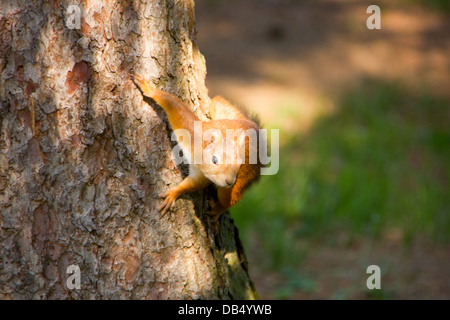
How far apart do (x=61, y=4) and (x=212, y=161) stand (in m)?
0.73

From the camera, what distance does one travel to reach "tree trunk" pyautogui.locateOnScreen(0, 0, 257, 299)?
167 cm

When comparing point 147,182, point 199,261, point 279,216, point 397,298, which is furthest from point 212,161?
point 279,216

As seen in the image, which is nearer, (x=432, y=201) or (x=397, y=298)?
(x=397, y=298)

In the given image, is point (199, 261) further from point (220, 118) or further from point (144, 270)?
point (220, 118)

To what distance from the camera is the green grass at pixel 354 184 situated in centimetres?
354

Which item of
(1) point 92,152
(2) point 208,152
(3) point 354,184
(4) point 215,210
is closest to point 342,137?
(3) point 354,184

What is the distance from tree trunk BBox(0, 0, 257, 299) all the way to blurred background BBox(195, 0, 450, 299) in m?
1.44

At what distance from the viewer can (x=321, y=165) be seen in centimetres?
410

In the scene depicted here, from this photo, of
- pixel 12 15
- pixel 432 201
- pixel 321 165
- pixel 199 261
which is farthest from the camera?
pixel 321 165

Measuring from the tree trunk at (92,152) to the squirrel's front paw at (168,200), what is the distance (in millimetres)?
28

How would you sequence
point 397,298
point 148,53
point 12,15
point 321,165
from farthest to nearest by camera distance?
1. point 321,165
2. point 397,298
3. point 148,53
4. point 12,15

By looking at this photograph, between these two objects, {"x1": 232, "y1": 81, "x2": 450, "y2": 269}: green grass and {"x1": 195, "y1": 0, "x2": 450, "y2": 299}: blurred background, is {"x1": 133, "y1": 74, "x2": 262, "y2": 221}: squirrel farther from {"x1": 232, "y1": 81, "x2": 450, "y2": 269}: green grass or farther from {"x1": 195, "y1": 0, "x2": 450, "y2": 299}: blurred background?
{"x1": 232, "y1": 81, "x2": 450, "y2": 269}: green grass

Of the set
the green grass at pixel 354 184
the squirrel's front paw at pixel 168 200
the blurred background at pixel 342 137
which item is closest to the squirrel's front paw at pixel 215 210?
the squirrel's front paw at pixel 168 200

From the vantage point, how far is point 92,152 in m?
1.74
